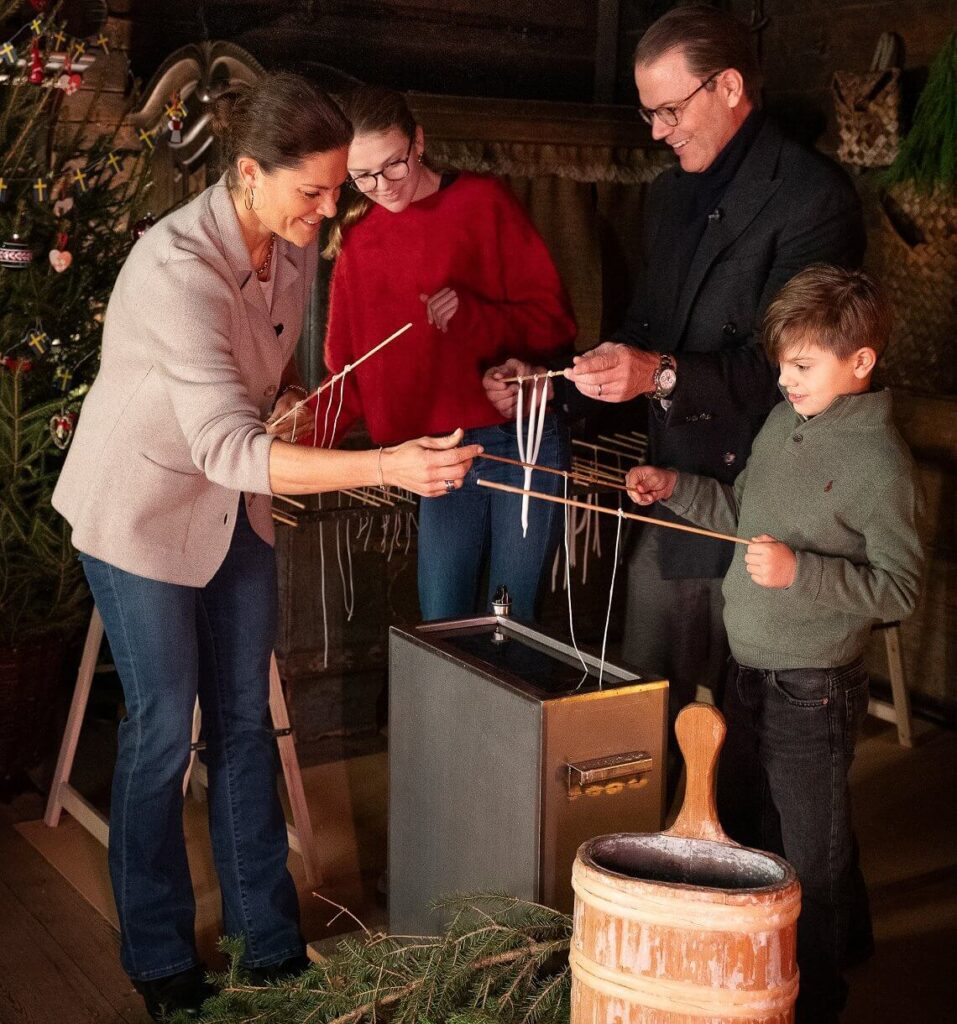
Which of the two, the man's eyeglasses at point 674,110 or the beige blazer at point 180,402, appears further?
the man's eyeglasses at point 674,110

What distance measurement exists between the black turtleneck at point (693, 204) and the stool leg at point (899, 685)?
1584 mm

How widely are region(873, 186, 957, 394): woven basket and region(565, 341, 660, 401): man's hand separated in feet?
6.24

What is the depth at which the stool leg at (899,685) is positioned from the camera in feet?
14.1

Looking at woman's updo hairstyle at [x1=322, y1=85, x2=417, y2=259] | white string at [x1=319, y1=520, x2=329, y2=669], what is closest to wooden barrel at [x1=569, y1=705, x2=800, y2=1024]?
woman's updo hairstyle at [x1=322, y1=85, x2=417, y2=259]

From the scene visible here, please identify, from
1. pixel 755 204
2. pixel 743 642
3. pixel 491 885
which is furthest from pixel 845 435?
pixel 491 885

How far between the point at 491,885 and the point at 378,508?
198 cm

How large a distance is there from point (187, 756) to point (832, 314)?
4.64 feet

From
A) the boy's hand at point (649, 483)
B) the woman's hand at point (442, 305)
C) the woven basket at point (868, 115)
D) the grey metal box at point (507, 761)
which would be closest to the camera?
→ the grey metal box at point (507, 761)

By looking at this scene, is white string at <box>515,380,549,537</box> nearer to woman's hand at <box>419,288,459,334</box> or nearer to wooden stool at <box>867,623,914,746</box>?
woman's hand at <box>419,288,459,334</box>

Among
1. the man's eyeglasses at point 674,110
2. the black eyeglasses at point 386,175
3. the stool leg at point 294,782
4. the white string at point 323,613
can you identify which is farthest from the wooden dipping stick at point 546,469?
the white string at point 323,613

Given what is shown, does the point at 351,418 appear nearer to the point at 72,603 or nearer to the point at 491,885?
the point at 72,603

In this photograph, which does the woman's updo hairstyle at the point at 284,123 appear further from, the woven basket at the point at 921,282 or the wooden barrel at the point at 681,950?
the woven basket at the point at 921,282

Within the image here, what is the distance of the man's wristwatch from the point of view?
2.83 metres

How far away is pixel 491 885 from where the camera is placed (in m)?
2.45
